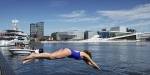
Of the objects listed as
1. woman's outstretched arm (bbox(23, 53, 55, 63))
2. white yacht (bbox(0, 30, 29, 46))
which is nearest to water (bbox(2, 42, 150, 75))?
woman's outstretched arm (bbox(23, 53, 55, 63))

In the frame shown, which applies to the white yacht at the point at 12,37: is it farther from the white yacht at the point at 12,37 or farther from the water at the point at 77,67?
the water at the point at 77,67

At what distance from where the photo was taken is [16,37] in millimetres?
117750

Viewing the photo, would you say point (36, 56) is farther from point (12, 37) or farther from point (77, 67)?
point (12, 37)

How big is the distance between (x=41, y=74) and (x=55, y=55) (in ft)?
88.4

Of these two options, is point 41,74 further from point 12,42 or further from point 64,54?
point 12,42

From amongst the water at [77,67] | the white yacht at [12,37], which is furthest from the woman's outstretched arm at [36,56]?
the white yacht at [12,37]

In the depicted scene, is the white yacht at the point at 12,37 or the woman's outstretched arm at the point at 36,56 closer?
the woman's outstretched arm at the point at 36,56

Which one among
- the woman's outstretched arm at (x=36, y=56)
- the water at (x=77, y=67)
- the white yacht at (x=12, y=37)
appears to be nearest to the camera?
the woman's outstretched arm at (x=36, y=56)

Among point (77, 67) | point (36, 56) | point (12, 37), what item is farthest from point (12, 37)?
point (36, 56)

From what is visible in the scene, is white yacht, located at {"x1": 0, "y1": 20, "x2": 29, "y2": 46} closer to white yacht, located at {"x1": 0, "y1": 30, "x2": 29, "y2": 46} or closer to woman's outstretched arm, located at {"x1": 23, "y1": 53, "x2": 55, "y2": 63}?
white yacht, located at {"x1": 0, "y1": 30, "x2": 29, "y2": 46}

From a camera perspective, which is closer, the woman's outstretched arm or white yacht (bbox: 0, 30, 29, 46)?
the woman's outstretched arm

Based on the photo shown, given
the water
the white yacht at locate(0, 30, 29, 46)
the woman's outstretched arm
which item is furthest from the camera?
the white yacht at locate(0, 30, 29, 46)

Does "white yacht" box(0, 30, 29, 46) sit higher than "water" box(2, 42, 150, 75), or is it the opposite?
"white yacht" box(0, 30, 29, 46)

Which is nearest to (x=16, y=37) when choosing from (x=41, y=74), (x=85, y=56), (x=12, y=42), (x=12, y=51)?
(x=12, y=42)
